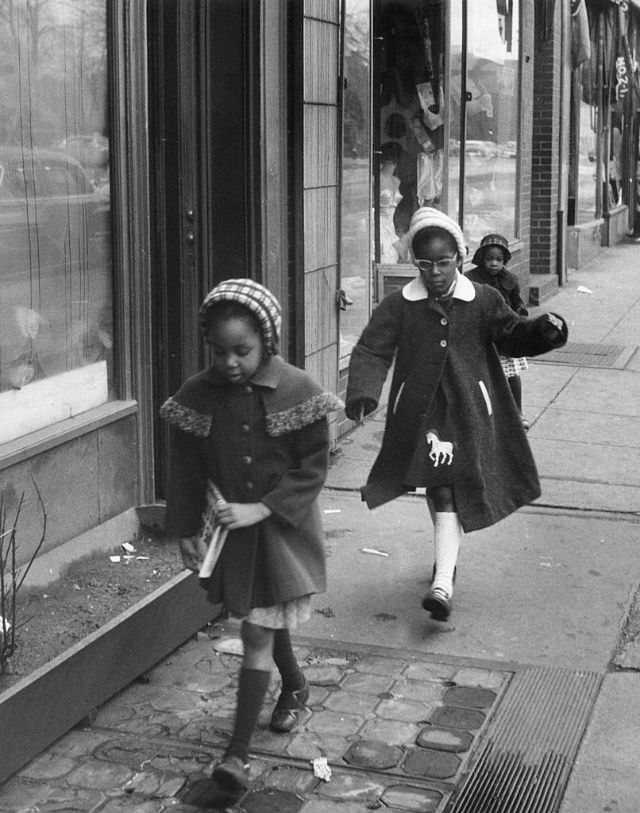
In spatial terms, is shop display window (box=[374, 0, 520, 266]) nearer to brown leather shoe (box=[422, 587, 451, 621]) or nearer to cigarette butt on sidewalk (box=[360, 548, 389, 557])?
cigarette butt on sidewalk (box=[360, 548, 389, 557])

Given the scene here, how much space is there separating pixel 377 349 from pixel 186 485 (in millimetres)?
1523

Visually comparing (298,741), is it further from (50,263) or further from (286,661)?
(50,263)

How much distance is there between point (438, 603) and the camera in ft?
17.0

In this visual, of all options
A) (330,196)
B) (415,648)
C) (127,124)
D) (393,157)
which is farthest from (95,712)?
(393,157)

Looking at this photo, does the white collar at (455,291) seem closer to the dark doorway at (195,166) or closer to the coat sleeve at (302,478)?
the dark doorway at (195,166)

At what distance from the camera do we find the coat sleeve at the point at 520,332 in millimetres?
5199

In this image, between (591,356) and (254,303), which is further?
(591,356)

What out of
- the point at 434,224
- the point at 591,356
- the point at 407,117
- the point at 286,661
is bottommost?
the point at 286,661

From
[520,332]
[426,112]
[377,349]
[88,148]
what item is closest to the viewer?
[520,332]

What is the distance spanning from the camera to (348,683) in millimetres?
4750

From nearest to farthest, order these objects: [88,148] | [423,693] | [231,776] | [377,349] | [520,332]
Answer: [231,776] → [423,693] → [520,332] → [377,349] → [88,148]

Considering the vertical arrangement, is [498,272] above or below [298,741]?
above

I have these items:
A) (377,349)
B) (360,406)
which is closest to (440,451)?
(360,406)

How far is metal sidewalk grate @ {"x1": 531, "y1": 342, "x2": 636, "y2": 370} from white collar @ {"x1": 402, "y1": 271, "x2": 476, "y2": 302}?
554 cm
